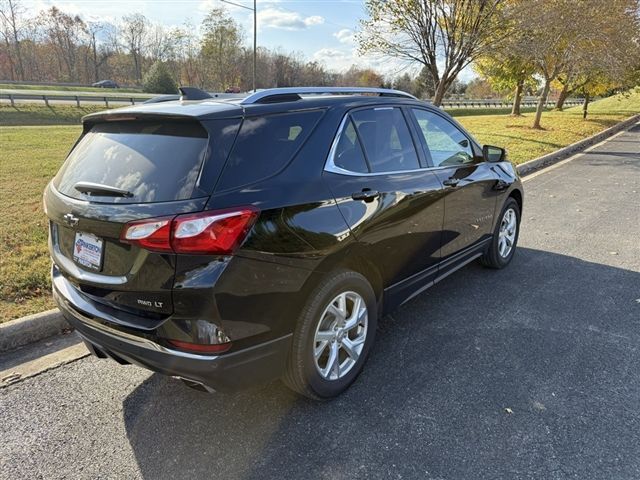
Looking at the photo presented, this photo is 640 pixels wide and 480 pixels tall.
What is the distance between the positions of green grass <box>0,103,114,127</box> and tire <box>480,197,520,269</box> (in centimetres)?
2086

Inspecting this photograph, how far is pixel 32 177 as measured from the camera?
7.93m

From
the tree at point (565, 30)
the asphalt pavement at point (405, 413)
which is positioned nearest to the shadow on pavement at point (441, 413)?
the asphalt pavement at point (405, 413)

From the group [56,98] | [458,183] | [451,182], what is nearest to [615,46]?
[458,183]

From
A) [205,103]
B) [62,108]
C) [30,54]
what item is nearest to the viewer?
[205,103]

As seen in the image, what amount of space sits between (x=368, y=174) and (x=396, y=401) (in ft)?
4.60

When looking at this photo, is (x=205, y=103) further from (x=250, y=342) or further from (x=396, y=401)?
(x=396, y=401)

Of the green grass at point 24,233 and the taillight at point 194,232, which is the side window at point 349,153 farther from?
the green grass at point 24,233

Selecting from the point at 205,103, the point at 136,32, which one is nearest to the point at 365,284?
the point at 205,103

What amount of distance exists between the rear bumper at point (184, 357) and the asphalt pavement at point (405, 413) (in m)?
0.42

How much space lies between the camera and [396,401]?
109 inches

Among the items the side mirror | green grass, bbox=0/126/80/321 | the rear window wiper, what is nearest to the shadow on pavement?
the rear window wiper

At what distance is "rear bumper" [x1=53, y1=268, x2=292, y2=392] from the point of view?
216 centimetres

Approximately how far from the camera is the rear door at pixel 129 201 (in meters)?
2.13

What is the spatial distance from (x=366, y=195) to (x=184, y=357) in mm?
1393
